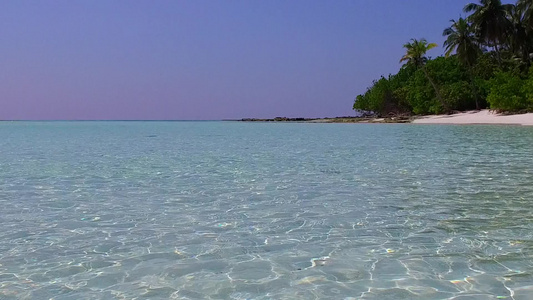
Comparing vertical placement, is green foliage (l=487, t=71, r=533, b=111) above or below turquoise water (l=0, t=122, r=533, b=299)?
above

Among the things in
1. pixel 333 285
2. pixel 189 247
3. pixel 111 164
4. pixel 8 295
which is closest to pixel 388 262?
pixel 333 285

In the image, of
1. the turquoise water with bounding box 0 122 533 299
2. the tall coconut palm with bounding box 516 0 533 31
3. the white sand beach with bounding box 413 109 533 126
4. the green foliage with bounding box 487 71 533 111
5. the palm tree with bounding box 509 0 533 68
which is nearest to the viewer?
the turquoise water with bounding box 0 122 533 299

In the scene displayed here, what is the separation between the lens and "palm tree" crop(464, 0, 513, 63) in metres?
46.2

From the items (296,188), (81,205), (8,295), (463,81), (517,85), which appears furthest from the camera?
(463,81)

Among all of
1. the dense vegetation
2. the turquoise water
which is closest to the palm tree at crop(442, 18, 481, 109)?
the dense vegetation

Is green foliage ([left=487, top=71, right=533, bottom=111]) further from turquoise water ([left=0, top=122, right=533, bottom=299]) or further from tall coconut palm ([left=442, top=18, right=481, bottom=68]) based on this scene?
turquoise water ([left=0, top=122, right=533, bottom=299])

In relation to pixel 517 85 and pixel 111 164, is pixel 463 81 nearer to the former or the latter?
pixel 517 85

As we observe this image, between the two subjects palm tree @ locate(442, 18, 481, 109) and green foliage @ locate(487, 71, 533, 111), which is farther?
palm tree @ locate(442, 18, 481, 109)

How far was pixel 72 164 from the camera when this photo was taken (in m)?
11.3

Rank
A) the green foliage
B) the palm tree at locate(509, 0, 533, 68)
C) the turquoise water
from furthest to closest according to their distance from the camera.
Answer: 1. the palm tree at locate(509, 0, 533, 68)
2. the green foliage
3. the turquoise water

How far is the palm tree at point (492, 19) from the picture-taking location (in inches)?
1820

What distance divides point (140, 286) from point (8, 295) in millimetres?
839

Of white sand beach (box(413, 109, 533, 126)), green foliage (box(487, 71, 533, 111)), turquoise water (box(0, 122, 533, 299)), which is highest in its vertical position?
green foliage (box(487, 71, 533, 111))

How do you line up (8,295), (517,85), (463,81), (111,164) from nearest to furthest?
(8,295) → (111,164) → (517,85) → (463,81)
